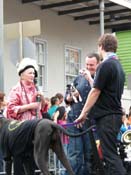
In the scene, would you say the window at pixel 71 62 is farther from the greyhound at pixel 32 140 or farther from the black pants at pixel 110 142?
the greyhound at pixel 32 140

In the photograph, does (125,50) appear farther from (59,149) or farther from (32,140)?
(32,140)

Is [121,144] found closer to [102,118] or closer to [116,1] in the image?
[102,118]

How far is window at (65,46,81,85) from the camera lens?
20922mm

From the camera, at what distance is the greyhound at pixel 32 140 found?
7.49 metres

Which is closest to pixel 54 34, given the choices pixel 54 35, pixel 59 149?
pixel 54 35

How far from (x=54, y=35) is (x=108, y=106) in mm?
12364

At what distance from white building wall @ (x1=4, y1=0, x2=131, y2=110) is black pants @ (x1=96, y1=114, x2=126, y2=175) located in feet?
32.3

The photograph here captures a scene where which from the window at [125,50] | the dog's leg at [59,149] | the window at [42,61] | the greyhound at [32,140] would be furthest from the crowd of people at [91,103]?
the window at [125,50]

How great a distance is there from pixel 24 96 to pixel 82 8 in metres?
11.7

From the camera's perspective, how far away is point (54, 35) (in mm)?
20078

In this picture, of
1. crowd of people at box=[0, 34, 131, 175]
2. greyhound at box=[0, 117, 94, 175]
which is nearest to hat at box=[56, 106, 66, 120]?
crowd of people at box=[0, 34, 131, 175]

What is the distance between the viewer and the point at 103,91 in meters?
7.95

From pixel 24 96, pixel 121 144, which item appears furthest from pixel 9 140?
pixel 121 144

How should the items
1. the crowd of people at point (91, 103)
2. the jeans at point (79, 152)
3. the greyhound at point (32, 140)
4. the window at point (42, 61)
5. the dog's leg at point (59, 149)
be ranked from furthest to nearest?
1. the window at point (42, 61)
2. the jeans at point (79, 152)
3. the crowd of people at point (91, 103)
4. the dog's leg at point (59, 149)
5. the greyhound at point (32, 140)
